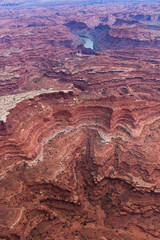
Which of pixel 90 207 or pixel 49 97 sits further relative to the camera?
pixel 49 97

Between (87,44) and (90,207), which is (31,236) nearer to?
(90,207)

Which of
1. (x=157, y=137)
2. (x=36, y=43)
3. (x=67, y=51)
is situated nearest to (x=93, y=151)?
(x=157, y=137)

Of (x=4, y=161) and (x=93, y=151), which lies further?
(x=93, y=151)

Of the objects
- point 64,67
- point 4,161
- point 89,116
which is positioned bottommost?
point 4,161

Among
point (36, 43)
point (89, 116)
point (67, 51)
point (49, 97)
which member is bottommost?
point (89, 116)

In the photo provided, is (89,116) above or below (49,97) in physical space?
below

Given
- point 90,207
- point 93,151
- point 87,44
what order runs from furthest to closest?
point 87,44 < point 93,151 < point 90,207

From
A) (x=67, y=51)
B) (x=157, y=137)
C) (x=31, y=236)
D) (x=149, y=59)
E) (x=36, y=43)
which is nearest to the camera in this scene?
(x=31, y=236)

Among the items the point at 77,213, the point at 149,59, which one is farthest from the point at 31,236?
the point at 149,59

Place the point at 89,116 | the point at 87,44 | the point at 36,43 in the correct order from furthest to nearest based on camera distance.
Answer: the point at 87,44 < the point at 36,43 < the point at 89,116

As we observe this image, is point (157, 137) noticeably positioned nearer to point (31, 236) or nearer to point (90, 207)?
point (90, 207)
